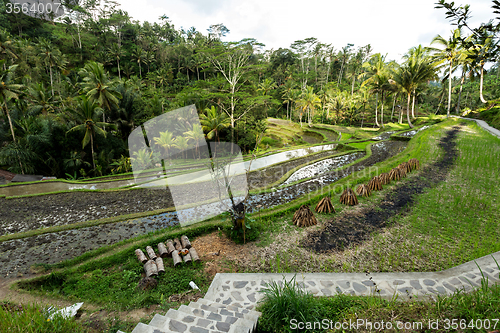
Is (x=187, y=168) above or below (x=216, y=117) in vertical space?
below

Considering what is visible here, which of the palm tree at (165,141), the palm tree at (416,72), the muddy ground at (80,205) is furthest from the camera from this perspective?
the palm tree at (416,72)

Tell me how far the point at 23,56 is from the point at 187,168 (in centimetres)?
Result: 2316

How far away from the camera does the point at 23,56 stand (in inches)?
864

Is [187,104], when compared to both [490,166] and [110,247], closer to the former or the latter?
[110,247]

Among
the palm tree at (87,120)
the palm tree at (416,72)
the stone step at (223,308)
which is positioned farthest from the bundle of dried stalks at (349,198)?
the palm tree at (416,72)

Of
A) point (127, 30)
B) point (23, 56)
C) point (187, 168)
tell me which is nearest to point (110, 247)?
point (187, 168)

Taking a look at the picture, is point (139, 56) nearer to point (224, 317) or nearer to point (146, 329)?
point (146, 329)

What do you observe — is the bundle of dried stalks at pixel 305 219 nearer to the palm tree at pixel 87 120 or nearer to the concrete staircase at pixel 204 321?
the concrete staircase at pixel 204 321

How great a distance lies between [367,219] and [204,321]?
209 inches

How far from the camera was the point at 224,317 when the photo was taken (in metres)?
2.91

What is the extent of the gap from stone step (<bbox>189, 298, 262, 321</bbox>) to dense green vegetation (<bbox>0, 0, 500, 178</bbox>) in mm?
3836

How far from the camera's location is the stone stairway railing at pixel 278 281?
110 inches

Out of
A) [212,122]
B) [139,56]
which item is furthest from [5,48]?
[139,56]

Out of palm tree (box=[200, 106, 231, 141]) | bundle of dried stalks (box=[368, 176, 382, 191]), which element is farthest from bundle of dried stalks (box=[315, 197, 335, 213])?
palm tree (box=[200, 106, 231, 141])
